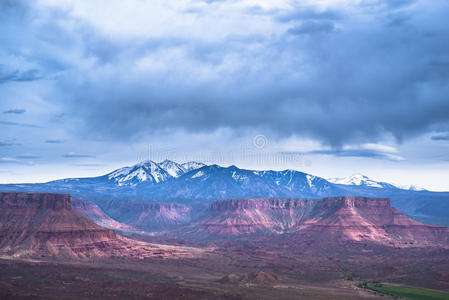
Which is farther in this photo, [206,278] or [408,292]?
[206,278]

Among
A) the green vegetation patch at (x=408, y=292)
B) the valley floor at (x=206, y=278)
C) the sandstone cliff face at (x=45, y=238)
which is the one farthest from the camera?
the sandstone cliff face at (x=45, y=238)

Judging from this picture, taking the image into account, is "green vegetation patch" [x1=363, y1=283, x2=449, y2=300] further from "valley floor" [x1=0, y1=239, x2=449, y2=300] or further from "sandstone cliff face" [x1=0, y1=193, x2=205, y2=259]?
"sandstone cliff face" [x1=0, y1=193, x2=205, y2=259]

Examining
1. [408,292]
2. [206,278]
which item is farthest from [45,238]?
[408,292]

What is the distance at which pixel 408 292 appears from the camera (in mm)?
129750

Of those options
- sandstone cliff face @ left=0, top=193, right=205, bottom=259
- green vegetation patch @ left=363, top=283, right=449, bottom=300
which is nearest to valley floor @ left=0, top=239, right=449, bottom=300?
green vegetation patch @ left=363, top=283, right=449, bottom=300

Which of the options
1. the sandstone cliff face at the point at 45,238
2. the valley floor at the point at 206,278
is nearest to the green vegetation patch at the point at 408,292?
the valley floor at the point at 206,278

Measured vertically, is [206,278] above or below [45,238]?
below

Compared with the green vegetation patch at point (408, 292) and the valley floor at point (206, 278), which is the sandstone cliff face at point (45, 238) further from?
the green vegetation patch at point (408, 292)

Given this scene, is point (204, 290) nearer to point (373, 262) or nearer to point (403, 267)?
point (403, 267)

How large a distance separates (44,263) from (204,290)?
6161cm

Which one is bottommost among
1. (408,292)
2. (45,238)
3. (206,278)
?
(408,292)

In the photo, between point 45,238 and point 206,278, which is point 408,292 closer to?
point 206,278

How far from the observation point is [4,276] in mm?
131750

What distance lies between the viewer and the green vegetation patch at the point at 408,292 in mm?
122812
